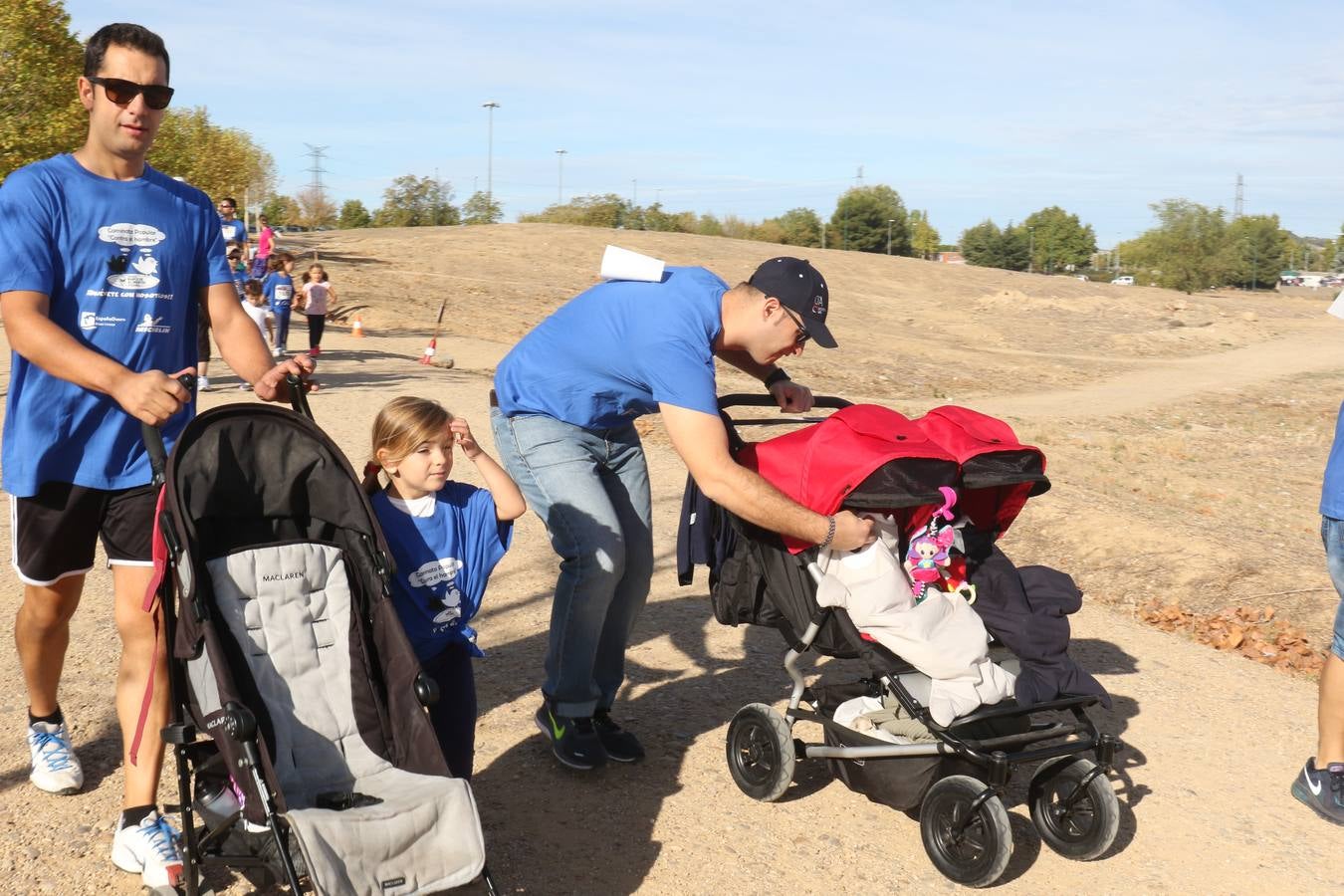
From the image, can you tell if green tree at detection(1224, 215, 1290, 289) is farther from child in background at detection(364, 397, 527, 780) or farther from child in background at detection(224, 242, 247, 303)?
child in background at detection(364, 397, 527, 780)

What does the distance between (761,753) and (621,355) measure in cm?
154

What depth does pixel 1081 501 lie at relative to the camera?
9867 millimetres

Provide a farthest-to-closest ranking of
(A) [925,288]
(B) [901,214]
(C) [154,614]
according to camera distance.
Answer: (B) [901,214]
(A) [925,288]
(C) [154,614]

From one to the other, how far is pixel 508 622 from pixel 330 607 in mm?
2768

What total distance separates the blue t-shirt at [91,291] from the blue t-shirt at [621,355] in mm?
1246

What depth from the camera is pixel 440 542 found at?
3979 millimetres

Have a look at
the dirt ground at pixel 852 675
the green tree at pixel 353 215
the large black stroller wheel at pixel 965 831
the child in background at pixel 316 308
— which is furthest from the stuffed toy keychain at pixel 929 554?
the green tree at pixel 353 215

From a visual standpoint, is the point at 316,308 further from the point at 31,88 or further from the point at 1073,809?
the point at 1073,809

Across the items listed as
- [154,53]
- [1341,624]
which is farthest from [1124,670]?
[154,53]

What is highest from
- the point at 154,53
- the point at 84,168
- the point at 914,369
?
the point at 154,53

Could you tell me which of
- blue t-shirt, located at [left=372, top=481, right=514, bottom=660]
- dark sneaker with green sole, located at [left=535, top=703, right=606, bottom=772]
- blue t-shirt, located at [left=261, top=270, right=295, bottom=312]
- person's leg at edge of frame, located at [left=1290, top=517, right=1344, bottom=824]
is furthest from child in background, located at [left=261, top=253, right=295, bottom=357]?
person's leg at edge of frame, located at [left=1290, top=517, right=1344, bottom=824]

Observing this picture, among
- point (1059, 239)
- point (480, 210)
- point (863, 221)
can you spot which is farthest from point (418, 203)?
point (1059, 239)

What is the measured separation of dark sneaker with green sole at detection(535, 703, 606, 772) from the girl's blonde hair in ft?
4.31

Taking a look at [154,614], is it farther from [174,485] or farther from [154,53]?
[154,53]
